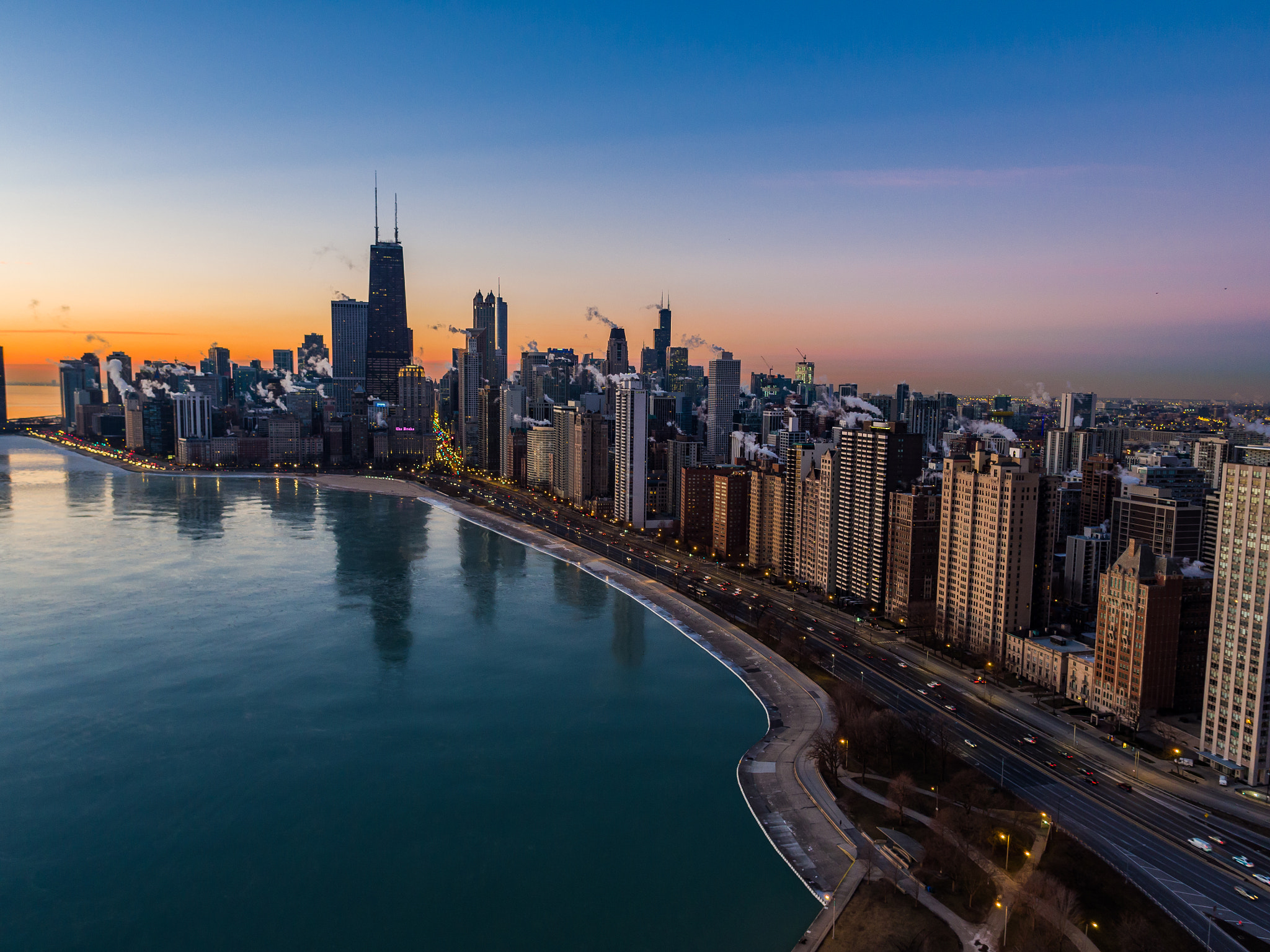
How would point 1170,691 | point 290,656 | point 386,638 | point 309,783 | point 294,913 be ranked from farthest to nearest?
point 386,638, point 290,656, point 1170,691, point 309,783, point 294,913

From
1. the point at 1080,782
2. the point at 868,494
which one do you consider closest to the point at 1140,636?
the point at 1080,782

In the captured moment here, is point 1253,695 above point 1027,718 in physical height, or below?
above

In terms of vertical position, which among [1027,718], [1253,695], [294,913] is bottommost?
[294,913]

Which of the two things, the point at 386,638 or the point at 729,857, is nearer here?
the point at 729,857

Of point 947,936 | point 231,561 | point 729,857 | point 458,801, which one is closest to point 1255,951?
point 947,936

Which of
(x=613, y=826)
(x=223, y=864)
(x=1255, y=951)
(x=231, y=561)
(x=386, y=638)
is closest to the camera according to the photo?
(x=1255, y=951)

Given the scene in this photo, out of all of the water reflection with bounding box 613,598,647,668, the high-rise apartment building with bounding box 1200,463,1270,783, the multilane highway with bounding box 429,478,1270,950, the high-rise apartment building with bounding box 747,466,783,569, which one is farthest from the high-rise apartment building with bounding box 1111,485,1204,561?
the water reflection with bounding box 613,598,647,668

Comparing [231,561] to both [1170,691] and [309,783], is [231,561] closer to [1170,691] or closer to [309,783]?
[309,783]
